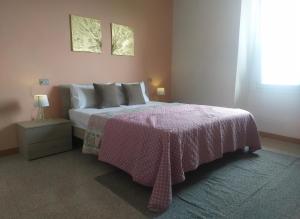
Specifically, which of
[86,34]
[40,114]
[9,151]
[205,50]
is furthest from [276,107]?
[9,151]

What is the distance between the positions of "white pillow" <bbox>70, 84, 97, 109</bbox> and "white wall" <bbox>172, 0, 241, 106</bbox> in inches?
93.8

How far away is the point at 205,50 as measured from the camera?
471 cm

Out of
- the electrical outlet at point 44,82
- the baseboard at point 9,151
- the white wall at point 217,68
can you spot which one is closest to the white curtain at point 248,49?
the white wall at point 217,68

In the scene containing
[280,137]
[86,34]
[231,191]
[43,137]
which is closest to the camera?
[231,191]

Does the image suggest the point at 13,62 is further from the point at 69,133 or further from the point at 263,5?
the point at 263,5

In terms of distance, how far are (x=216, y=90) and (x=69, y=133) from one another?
2.97 m

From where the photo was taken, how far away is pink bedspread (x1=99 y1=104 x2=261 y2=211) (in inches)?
76.9

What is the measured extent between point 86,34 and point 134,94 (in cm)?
131

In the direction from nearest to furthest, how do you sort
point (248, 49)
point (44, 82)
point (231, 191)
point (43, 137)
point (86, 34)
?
point (231, 191), point (43, 137), point (44, 82), point (86, 34), point (248, 49)

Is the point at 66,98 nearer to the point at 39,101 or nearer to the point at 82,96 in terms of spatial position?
the point at 82,96

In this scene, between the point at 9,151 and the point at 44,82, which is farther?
the point at 44,82

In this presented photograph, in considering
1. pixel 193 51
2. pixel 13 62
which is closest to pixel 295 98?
pixel 193 51

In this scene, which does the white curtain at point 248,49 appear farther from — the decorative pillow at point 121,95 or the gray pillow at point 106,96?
the gray pillow at point 106,96

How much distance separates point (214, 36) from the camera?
4516 millimetres
